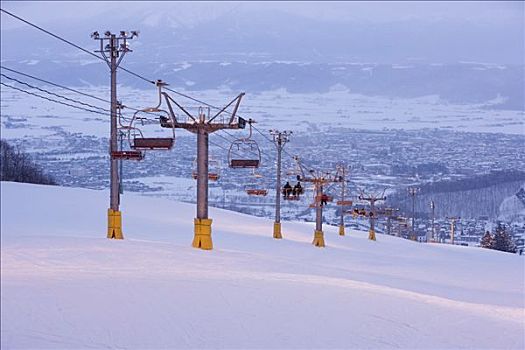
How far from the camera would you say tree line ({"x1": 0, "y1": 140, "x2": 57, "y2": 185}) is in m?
72.7

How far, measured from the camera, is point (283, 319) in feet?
46.4

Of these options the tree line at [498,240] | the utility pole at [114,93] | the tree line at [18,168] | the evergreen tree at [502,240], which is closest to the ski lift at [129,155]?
the utility pole at [114,93]

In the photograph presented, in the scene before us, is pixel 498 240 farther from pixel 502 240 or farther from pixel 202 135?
pixel 202 135

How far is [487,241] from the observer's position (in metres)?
87.8

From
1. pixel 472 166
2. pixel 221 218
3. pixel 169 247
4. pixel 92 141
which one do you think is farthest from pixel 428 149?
pixel 169 247

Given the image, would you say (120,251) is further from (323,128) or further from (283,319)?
(323,128)

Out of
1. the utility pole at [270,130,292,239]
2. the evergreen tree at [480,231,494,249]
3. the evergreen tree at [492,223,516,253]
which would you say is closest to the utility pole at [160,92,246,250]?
the utility pole at [270,130,292,239]

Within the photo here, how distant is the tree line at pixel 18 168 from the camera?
7269 cm

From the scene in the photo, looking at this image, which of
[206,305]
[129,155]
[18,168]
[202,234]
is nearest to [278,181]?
[202,234]

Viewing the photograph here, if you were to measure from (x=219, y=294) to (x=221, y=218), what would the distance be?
39606 millimetres

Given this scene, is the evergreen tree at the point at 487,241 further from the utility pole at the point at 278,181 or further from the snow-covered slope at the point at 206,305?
the snow-covered slope at the point at 206,305

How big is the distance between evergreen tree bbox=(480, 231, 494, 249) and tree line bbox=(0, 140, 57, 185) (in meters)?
44.7

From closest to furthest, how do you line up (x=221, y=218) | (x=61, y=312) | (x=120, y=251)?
(x=61, y=312) → (x=120, y=251) → (x=221, y=218)

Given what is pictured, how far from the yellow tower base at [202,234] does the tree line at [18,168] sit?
47.6 meters
